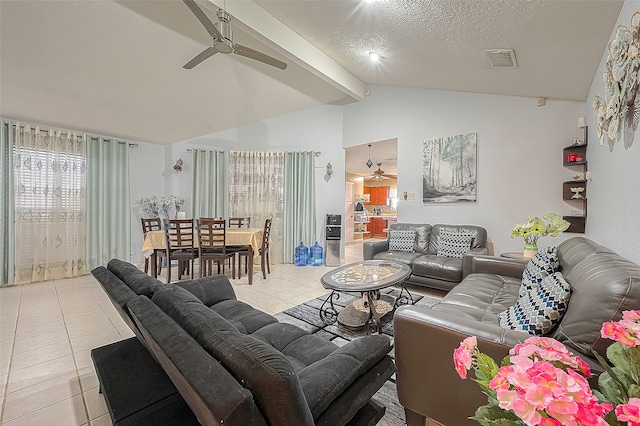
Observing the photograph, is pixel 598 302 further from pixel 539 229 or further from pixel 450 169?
pixel 450 169

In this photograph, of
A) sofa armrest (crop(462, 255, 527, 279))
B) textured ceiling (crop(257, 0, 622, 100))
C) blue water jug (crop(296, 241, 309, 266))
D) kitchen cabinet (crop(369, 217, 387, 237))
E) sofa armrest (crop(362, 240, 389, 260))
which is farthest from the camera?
kitchen cabinet (crop(369, 217, 387, 237))

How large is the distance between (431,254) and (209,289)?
10.6 ft

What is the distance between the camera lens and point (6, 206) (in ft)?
12.4

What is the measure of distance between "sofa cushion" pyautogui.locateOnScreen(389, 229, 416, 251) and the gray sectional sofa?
0.17ft

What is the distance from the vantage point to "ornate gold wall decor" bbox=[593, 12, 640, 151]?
1441mm

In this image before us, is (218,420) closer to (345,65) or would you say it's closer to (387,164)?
(345,65)

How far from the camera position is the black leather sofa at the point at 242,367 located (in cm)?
65

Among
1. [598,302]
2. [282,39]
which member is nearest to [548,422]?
[598,302]

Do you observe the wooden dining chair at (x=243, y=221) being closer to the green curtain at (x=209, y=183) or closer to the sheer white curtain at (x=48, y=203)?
the green curtain at (x=209, y=183)

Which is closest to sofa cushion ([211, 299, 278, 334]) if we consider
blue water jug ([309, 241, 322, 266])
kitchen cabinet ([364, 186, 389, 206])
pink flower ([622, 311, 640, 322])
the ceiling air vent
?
pink flower ([622, 311, 640, 322])

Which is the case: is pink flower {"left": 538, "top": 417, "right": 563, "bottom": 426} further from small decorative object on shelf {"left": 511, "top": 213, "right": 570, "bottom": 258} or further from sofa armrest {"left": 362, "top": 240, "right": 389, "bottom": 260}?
sofa armrest {"left": 362, "top": 240, "right": 389, "bottom": 260}

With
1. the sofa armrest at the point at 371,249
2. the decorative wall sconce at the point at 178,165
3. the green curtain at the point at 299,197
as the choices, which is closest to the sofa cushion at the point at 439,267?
the sofa armrest at the point at 371,249

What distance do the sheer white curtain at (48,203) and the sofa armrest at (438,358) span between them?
17.2ft

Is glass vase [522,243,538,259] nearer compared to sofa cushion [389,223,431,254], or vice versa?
glass vase [522,243,538,259]
